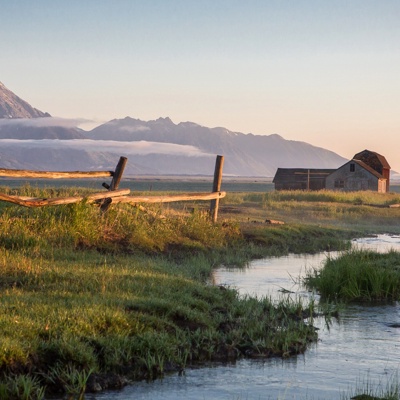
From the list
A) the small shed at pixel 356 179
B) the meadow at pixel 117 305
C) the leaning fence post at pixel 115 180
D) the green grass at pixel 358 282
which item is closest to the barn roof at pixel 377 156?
the small shed at pixel 356 179

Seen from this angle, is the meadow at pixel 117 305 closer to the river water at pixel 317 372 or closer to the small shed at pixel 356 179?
the river water at pixel 317 372

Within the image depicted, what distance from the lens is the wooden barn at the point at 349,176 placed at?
271 feet

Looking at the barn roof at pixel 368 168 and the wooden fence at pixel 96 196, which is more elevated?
the barn roof at pixel 368 168

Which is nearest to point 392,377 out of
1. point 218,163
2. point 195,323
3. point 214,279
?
point 195,323

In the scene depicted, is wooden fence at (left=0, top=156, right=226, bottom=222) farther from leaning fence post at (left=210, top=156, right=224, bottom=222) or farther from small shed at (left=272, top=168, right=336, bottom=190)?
small shed at (left=272, top=168, right=336, bottom=190)

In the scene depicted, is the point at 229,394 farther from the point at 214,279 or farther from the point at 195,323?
the point at 214,279

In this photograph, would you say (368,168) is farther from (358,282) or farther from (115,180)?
(358,282)

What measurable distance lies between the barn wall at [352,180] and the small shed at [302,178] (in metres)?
4.53

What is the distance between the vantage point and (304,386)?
9023mm

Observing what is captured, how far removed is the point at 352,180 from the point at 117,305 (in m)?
74.4

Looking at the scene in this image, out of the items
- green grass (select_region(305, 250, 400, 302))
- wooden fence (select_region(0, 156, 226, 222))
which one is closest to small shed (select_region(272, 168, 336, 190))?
wooden fence (select_region(0, 156, 226, 222))

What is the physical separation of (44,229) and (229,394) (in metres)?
9.99

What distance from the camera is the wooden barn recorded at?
8269 centimetres

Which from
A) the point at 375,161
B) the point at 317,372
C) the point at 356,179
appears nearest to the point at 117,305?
the point at 317,372
